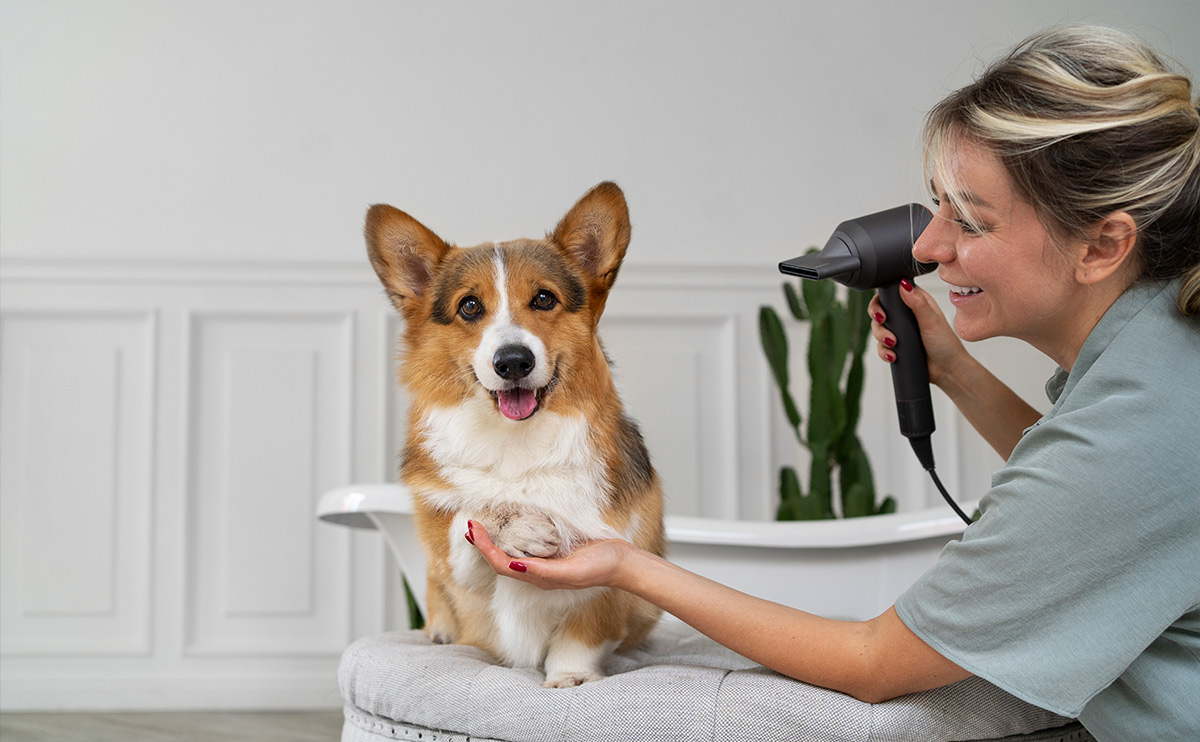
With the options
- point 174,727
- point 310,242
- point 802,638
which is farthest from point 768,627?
point 310,242

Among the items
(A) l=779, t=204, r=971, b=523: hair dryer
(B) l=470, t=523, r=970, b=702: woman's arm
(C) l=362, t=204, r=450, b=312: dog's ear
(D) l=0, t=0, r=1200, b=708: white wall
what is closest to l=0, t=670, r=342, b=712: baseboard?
(D) l=0, t=0, r=1200, b=708: white wall

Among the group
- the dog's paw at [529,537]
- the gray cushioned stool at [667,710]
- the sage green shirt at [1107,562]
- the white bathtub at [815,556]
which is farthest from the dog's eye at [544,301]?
the white bathtub at [815,556]

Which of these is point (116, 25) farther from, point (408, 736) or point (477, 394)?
point (408, 736)

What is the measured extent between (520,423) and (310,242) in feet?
6.71

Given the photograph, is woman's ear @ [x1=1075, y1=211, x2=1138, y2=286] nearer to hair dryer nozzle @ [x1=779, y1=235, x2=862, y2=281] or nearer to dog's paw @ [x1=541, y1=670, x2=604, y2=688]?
hair dryer nozzle @ [x1=779, y1=235, x2=862, y2=281]

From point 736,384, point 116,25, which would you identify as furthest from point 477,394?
point 116,25

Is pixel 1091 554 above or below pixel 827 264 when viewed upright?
below

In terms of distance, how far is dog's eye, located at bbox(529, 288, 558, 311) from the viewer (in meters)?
1.19

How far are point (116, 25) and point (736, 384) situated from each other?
2371mm

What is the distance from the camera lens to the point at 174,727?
256cm

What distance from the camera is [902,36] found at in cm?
316

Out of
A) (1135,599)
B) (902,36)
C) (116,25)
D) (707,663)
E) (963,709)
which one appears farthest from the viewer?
(902,36)

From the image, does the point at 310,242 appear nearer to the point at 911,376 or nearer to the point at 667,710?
the point at 911,376

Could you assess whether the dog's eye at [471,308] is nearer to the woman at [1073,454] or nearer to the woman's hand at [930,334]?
the woman at [1073,454]
